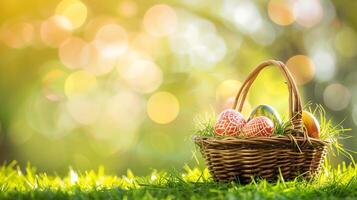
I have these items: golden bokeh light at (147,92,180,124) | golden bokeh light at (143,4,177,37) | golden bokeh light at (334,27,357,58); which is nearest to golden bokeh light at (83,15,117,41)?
golden bokeh light at (143,4,177,37)

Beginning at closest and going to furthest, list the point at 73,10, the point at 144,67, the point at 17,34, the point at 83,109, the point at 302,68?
the point at 302,68
the point at 73,10
the point at 17,34
the point at 144,67
the point at 83,109

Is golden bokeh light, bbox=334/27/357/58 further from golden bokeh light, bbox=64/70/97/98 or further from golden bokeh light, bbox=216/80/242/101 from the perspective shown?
golden bokeh light, bbox=64/70/97/98

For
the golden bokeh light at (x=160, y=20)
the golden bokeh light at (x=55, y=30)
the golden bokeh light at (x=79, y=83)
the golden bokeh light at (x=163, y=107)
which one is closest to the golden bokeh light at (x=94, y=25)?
the golden bokeh light at (x=55, y=30)

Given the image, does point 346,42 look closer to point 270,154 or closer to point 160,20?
point 160,20

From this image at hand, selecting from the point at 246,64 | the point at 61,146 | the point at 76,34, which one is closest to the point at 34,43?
the point at 76,34

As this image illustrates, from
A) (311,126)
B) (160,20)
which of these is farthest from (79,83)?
(311,126)
